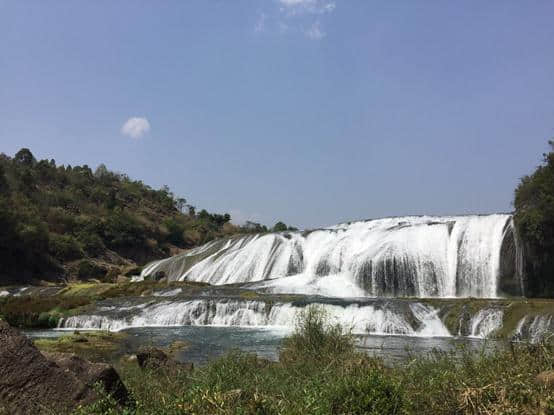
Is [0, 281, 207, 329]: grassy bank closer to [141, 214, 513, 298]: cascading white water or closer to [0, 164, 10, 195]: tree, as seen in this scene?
[141, 214, 513, 298]: cascading white water

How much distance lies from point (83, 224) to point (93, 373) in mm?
72732

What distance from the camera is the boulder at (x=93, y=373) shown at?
650 centimetres

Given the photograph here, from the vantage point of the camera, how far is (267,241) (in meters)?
45.6

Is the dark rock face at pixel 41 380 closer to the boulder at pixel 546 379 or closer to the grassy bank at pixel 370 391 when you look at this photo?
the grassy bank at pixel 370 391

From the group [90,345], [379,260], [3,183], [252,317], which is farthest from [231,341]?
[3,183]

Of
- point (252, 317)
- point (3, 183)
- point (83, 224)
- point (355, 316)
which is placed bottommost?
point (252, 317)

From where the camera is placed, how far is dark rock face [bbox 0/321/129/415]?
6098 mm

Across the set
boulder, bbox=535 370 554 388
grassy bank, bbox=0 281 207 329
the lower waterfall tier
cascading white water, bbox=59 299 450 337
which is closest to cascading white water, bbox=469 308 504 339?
the lower waterfall tier

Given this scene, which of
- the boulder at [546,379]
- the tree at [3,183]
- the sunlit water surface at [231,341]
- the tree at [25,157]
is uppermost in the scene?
the tree at [25,157]

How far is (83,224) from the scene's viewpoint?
247 ft

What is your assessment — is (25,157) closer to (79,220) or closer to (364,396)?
(79,220)

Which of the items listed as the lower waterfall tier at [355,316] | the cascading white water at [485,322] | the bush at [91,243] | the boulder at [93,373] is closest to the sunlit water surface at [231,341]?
the lower waterfall tier at [355,316]

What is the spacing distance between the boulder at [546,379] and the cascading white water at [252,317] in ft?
52.4

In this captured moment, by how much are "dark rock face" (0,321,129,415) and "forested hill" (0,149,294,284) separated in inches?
2082
